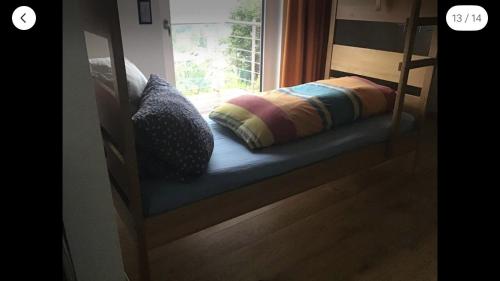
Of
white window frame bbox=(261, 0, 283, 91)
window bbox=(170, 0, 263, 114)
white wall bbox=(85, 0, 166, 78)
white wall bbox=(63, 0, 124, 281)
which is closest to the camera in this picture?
white wall bbox=(63, 0, 124, 281)

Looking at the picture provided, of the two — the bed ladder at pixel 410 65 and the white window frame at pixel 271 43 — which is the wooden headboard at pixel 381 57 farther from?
the white window frame at pixel 271 43

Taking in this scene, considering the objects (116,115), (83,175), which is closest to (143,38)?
(116,115)

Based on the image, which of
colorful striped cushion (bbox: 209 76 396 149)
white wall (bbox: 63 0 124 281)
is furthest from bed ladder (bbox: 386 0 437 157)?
white wall (bbox: 63 0 124 281)

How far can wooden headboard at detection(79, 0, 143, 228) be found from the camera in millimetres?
1006

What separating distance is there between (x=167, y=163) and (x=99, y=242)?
35cm

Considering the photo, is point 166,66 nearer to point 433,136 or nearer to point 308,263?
point 308,263

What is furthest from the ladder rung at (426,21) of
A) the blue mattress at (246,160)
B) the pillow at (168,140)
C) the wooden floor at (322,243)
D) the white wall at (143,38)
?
the white wall at (143,38)

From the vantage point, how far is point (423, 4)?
197cm

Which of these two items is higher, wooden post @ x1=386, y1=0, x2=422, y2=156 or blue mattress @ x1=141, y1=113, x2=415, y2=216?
wooden post @ x1=386, y1=0, x2=422, y2=156

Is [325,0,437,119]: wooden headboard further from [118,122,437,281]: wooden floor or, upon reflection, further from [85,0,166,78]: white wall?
[85,0,166,78]: white wall

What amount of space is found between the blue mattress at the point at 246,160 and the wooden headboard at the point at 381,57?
27 cm

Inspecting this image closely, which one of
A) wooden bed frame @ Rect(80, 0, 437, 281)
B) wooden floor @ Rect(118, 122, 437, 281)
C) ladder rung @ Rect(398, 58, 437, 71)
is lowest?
wooden floor @ Rect(118, 122, 437, 281)
